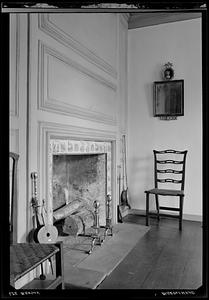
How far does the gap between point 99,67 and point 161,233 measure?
2.55 ft

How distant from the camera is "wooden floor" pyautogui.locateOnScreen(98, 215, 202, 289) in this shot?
0.65m

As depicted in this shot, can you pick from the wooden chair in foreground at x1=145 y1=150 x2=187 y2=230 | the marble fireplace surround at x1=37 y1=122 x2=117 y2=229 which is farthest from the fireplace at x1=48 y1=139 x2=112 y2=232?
the wooden chair in foreground at x1=145 y1=150 x2=187 y2=230

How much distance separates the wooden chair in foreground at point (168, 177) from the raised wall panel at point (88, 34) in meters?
0.47

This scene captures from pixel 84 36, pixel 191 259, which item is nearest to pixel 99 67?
pixel 84 36

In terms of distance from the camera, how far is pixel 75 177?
952 mm

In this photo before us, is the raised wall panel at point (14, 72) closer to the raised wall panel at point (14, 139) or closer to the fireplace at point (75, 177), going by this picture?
the raised wall panel at point (14, 139)

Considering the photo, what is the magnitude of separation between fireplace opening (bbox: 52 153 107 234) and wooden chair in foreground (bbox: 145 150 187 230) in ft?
0.83

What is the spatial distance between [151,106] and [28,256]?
2.41ft

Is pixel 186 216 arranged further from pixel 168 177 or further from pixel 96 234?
pixel 96 234

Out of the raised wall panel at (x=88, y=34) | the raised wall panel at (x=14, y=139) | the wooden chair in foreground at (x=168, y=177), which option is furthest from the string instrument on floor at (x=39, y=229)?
the raised wall panel at (x=88, y=34)

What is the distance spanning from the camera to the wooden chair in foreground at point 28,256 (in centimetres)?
66

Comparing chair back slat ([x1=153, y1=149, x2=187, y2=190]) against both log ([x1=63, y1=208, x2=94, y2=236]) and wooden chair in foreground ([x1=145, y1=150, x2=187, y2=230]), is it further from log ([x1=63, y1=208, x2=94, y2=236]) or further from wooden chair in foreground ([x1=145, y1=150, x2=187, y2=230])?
log ([x1=63, y1=208, x2=94, y2=236])
